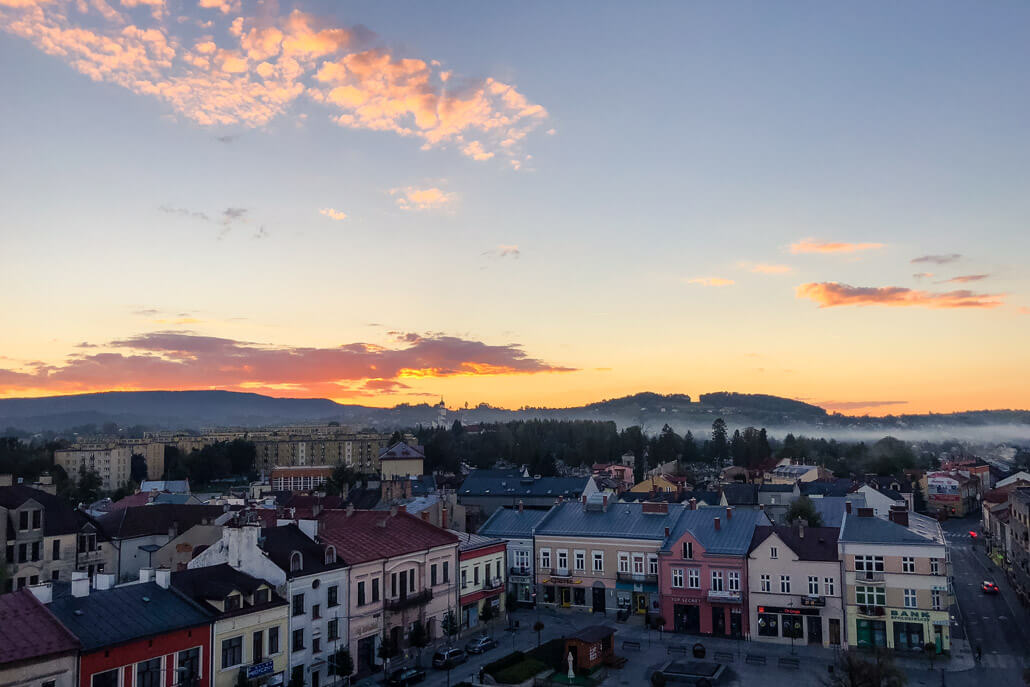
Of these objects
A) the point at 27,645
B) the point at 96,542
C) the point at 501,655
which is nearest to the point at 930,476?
the point at 501,655

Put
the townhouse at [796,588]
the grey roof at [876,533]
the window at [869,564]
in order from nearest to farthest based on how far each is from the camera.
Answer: the grey roof at [876,533] → the window at [869,564] → the townhouse at [796,588]

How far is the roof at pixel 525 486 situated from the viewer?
10562cm

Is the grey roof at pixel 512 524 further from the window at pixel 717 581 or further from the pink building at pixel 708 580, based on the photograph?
the window at pixel 717 581

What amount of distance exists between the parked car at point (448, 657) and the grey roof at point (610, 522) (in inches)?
693

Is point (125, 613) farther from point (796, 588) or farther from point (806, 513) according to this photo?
point (806, 513)

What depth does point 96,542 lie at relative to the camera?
66375mm

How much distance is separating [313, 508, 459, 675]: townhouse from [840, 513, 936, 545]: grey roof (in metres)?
28.0

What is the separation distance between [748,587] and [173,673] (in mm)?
38244

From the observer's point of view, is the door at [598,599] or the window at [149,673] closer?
the window at [149,673]

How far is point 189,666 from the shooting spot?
37.1m

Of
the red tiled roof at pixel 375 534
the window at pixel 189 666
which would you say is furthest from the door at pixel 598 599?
the window at pixel 189 666

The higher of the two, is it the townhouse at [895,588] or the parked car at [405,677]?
the townhouse at [895,588]

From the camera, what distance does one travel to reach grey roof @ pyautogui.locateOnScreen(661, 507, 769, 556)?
5844 centimetres

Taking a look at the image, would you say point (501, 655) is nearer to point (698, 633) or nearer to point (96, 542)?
point (698, 633)
